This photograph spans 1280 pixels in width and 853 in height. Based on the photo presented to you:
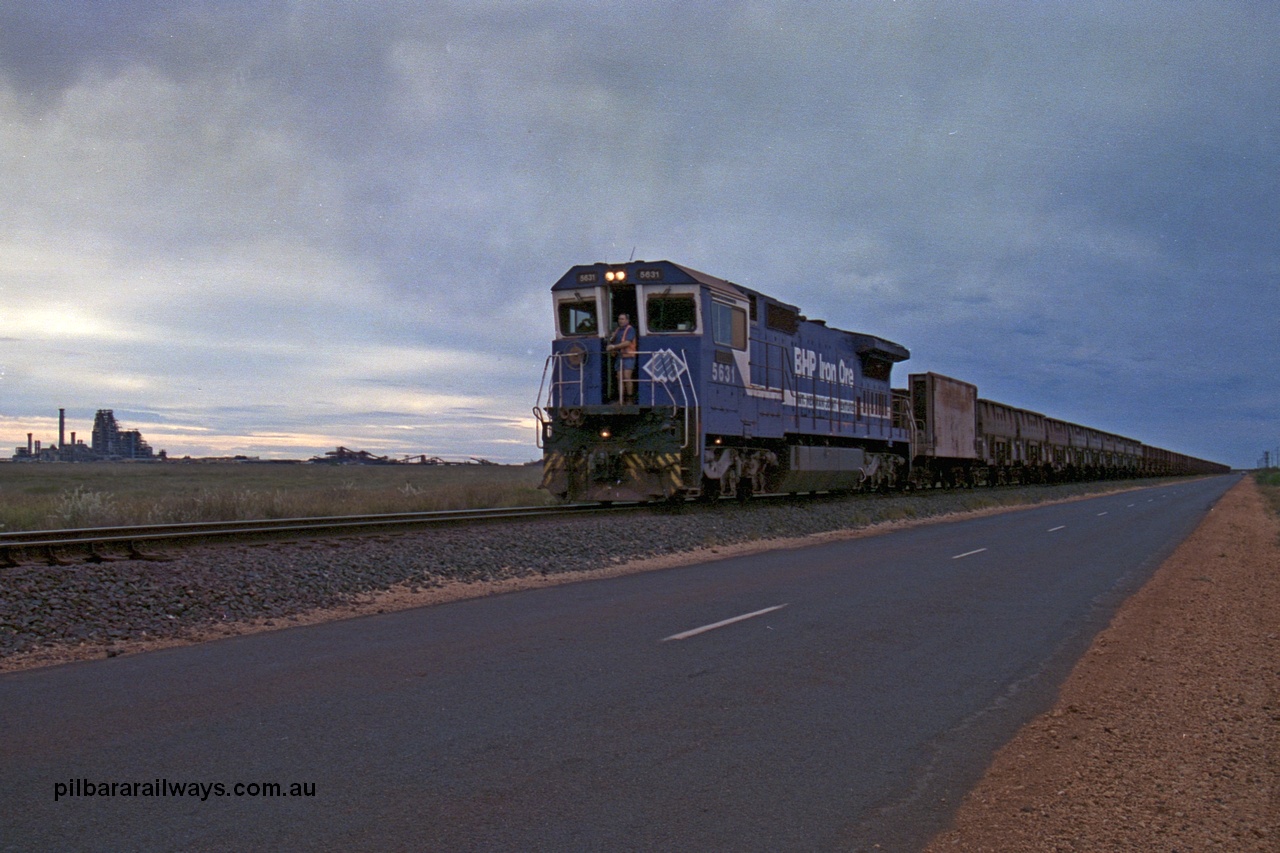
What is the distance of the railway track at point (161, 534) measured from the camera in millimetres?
10297

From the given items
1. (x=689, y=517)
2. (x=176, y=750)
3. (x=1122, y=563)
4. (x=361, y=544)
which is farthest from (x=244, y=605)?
(x=1122, y=563)

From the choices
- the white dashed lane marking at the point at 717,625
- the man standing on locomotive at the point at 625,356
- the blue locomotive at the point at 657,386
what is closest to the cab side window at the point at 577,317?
the blue locomotive at the point at 657,386

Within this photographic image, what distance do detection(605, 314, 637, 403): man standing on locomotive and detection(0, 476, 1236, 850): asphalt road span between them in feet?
30.7

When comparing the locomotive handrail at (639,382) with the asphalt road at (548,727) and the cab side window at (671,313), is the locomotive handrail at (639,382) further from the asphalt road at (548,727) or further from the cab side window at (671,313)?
the asphalt road at (548,727)

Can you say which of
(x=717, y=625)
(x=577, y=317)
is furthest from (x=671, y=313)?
(x=717, y=625)

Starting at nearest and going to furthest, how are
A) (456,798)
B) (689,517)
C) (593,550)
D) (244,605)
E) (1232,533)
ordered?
(456,798) < (244,605) < (593,550) < (689,517) < (1232,533)

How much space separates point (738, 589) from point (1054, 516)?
18.2m

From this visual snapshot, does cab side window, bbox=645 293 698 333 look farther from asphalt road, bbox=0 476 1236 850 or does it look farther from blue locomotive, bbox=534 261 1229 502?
asphalt road, bbox=0 476 1236 850

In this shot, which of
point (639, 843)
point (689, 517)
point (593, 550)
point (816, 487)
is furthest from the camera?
point (816, 487)

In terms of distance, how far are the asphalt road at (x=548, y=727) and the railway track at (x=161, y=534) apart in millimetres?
3916

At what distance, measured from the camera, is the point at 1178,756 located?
4.89 m

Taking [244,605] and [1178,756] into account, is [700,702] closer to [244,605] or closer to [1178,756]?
[1178,756]

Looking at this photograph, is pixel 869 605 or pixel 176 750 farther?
pixel 869 605

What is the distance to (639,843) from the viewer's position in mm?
3717
